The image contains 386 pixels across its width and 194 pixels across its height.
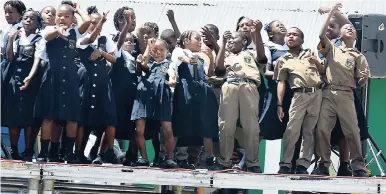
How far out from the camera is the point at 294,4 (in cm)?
2284

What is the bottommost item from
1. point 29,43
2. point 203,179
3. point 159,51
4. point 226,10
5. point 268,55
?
point 203,179

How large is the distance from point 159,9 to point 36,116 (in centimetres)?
1100

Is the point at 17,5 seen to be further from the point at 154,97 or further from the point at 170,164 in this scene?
the point at 170,164

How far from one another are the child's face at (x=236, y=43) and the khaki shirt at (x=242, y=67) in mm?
98

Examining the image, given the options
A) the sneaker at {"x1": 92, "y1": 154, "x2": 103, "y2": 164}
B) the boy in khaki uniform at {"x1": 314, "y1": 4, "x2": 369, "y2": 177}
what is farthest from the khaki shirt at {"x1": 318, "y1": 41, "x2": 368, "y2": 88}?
the sneaker at {"x1": 92, "y1": 154, "x2": 103, "y2": 164}

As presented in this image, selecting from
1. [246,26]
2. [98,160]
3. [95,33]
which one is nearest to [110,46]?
[95,33]

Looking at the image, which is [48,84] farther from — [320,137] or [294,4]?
[294,4]

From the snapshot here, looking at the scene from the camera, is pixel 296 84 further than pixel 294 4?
No

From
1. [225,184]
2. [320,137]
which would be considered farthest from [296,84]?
[225,184]

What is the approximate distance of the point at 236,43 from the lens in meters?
12.4

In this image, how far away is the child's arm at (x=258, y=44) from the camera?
12.3m

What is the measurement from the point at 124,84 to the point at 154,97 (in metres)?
0.39

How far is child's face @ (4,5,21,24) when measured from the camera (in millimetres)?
12258

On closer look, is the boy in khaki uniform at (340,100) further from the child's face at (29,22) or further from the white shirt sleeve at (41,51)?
the child's face at (29,22)
